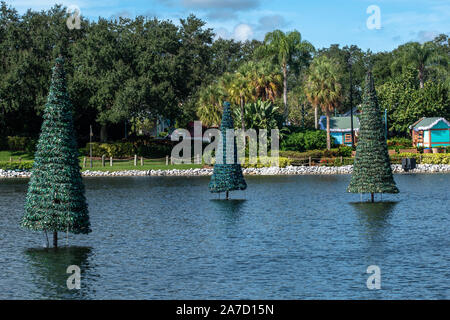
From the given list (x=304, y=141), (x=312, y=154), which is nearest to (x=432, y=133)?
(x=304, y=141)

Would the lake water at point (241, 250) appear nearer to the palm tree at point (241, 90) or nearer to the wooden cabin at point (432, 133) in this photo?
the palm tree at point (241, 90)

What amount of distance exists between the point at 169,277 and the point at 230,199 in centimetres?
2663

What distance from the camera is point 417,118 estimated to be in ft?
333

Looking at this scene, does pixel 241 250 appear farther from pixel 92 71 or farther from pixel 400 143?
pixel 400 143

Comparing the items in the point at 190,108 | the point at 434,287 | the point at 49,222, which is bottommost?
the point at 434,287

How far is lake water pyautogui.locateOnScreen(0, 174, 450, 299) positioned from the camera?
925 inches

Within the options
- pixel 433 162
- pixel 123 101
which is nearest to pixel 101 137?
pixel 123 101

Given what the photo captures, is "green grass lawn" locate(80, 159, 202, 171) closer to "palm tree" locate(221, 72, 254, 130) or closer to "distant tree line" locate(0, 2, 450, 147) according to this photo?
"distant tree line" locate(0, 2, 450, 147)

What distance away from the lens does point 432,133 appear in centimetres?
9456

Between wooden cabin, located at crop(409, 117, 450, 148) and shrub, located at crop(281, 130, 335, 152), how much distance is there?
49.2ft

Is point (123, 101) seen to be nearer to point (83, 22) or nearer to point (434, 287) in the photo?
point (83, 22)

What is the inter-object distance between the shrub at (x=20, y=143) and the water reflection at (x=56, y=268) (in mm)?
60671

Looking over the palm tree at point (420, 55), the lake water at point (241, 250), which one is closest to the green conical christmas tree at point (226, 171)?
the lake water at point (241, 250)

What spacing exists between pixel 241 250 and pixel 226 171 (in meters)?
17.2
